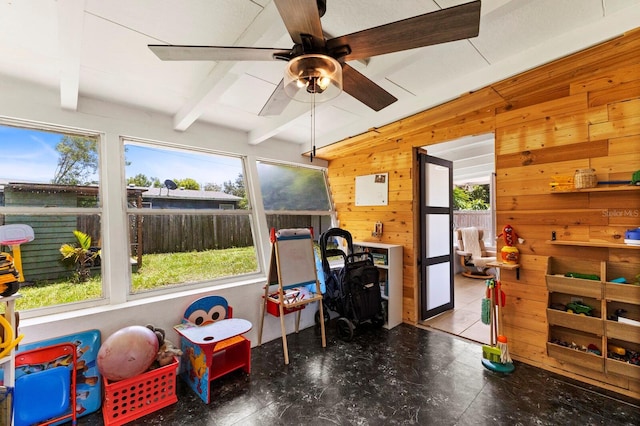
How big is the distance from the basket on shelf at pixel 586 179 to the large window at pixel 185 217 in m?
3.35

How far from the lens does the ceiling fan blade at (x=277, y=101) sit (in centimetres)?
173

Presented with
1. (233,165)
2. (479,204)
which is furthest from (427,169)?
(479,204)

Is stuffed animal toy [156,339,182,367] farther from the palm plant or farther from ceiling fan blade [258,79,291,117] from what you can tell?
ceiling fan blade [258,79,291,117]

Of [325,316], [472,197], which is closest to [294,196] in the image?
[325,316]

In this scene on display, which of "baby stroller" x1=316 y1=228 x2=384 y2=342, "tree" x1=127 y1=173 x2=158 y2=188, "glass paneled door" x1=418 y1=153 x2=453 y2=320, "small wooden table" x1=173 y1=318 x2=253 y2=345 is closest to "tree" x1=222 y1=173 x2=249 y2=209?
"tree" x1=127 y1=173 x2=158 y2=188

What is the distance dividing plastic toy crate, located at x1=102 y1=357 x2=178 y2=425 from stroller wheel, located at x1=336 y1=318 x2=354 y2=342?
178 centimetres

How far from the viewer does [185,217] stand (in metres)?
3.16

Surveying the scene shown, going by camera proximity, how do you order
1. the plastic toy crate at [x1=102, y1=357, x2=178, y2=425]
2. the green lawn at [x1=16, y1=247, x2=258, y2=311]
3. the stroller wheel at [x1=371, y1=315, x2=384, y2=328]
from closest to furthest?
the plastic toy crate at [x1=102, y1=357, x2=178, y2=425] < the green lawn at [x1=16, y1=247, x2=258, y2=311] < the stroller wheel at [x1=371, y1=315, x2=384, y2=328]

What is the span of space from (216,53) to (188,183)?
2207 millimetres

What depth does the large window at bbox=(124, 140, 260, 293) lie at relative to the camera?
289 cm

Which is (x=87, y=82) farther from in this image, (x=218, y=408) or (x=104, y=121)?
(x=218, y=408)

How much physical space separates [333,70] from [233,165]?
262cm

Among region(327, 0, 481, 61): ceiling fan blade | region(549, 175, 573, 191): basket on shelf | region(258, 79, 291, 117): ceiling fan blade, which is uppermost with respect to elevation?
region(327, 0, 481, 61): ceiling fan blade

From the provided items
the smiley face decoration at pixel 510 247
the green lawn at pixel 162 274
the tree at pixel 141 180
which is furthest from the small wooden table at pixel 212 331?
the smiley face decoration at pixel 510 247
